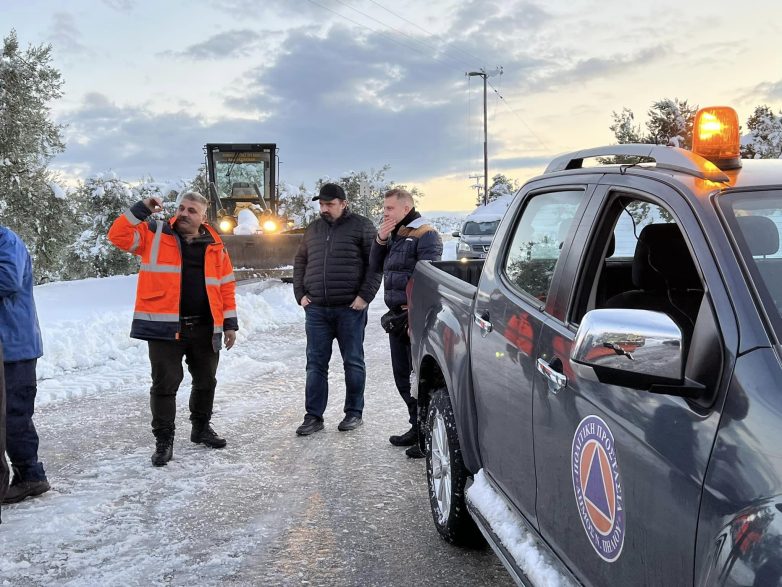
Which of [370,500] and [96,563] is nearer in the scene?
[96,563]

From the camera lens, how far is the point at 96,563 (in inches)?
136

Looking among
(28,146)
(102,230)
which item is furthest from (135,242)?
(102,230)

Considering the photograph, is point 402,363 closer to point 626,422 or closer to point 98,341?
point 626,422

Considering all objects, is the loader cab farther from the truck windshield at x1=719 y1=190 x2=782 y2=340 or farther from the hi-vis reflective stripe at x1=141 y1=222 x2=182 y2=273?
the truck windshield at x1=719 y1=190 x2=782 y2=340

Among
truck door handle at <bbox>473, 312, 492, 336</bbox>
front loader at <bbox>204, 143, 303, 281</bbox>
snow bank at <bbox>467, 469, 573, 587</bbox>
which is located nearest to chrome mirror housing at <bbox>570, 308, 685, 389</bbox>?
snow bank at <bbox>467, 469, 573, 587</bbox>

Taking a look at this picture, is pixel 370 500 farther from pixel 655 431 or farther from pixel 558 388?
pixel 655 431

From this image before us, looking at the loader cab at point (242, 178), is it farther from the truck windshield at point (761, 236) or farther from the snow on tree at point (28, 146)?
the truck windshield at point (761, 236)

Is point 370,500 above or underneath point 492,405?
underneath

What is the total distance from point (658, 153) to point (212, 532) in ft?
9.55

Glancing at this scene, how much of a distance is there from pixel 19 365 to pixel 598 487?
3583mm

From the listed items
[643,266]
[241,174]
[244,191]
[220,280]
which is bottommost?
[220,280]

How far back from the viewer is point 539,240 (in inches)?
118

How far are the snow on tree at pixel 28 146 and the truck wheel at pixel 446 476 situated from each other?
23.3m

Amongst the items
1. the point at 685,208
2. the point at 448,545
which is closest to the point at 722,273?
the point at 685,208
